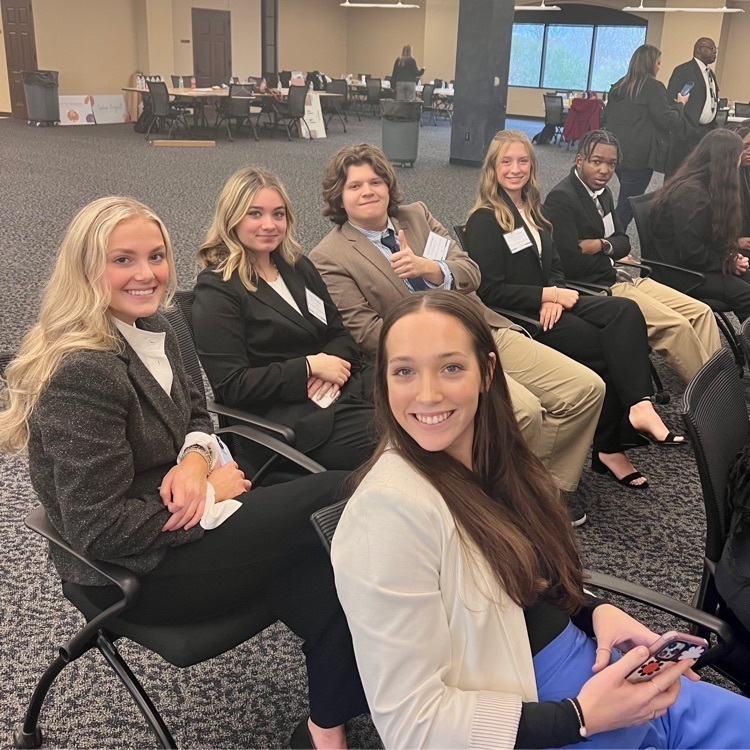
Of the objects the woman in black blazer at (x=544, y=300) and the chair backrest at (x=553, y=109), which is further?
the chair backrest at (x=553, y=109)

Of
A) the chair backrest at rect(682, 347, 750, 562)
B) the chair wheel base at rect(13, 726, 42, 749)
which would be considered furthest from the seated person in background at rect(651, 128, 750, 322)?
the chair wheel base at rect(13, 726, 42, 749)

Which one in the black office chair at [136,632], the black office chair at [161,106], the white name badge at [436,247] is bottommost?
the black office chair at [136,632]

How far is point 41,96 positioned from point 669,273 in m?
12.5

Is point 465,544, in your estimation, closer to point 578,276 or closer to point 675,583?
point 675,583

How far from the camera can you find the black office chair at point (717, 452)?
1460 millimetres

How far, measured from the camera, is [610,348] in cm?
288

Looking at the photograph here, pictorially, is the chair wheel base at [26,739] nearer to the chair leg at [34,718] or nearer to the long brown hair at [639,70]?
the chair leg at [34,718]

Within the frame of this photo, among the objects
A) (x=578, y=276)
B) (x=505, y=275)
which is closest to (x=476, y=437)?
(x=505, y=275)

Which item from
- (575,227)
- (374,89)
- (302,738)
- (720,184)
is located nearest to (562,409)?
(575,227)

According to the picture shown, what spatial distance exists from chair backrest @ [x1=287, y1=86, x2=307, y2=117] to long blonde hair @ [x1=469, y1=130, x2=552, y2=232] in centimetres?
1061

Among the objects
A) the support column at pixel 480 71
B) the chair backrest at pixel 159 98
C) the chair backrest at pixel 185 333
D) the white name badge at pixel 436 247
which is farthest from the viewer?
the chair backrest at pixel 159 98

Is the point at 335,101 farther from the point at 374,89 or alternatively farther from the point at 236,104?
the point at 236,104

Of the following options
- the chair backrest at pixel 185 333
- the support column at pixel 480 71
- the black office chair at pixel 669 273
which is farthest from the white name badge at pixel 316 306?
the support column at pixel 480 71

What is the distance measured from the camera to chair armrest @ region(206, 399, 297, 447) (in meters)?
1.98
